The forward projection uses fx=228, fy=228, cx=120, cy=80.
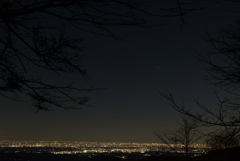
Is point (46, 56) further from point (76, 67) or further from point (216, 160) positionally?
point (216, 160)

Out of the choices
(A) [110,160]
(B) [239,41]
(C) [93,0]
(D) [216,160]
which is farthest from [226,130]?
(A) [110,160]

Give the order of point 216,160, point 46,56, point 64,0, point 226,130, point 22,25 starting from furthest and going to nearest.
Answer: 1. point 216,160
2. point 226,130
3. point 46,56
4. point 22,25
5. point 64,0

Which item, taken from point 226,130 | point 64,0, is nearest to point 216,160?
point 226,130

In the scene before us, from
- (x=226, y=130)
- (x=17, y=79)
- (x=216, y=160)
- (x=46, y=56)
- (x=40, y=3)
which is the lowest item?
(x=216, y=160)

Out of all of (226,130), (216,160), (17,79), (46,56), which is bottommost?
(216,160)

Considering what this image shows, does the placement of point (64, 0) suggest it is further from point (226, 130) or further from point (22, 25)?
point (226, 130)

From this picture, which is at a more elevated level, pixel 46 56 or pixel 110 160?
pixel 46 56

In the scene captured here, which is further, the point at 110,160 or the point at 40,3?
the point at 110,160

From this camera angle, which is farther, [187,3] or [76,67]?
[76,67]

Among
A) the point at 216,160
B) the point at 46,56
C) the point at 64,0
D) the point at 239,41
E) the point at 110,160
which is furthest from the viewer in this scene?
the point at 110,160
